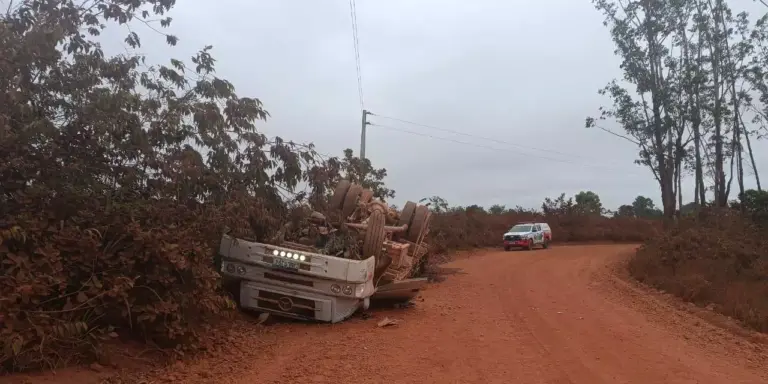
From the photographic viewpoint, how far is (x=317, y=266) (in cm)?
870

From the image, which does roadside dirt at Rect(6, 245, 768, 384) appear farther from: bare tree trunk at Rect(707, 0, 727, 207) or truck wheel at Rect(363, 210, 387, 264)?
bare tree trunk at Rect(707, 0, 727, 207)

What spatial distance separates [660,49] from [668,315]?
79.7 ft

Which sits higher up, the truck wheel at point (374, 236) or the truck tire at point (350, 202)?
the truck tire at point (350, 202)

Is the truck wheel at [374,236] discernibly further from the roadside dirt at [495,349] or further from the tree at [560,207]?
the tree at [560,207]

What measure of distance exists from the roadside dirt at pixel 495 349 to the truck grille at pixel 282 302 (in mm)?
294

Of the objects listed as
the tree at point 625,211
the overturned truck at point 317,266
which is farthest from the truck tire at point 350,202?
the tree at point 625,211

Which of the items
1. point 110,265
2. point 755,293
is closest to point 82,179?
point 110,265

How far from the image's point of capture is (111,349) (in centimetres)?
630

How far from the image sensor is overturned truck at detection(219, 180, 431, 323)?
8.74 meters

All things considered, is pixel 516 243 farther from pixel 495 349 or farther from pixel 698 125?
pixel 495 349

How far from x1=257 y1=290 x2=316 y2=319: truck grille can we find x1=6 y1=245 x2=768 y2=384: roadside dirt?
0.96ft

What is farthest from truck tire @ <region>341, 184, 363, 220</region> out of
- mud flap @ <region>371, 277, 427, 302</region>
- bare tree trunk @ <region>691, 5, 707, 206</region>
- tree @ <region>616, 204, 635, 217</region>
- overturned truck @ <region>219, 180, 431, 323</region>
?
tree @ <region>616, 204, 635, 217</region>

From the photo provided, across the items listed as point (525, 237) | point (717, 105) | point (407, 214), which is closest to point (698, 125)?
point (717, 105)

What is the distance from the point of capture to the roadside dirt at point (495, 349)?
670 cm
